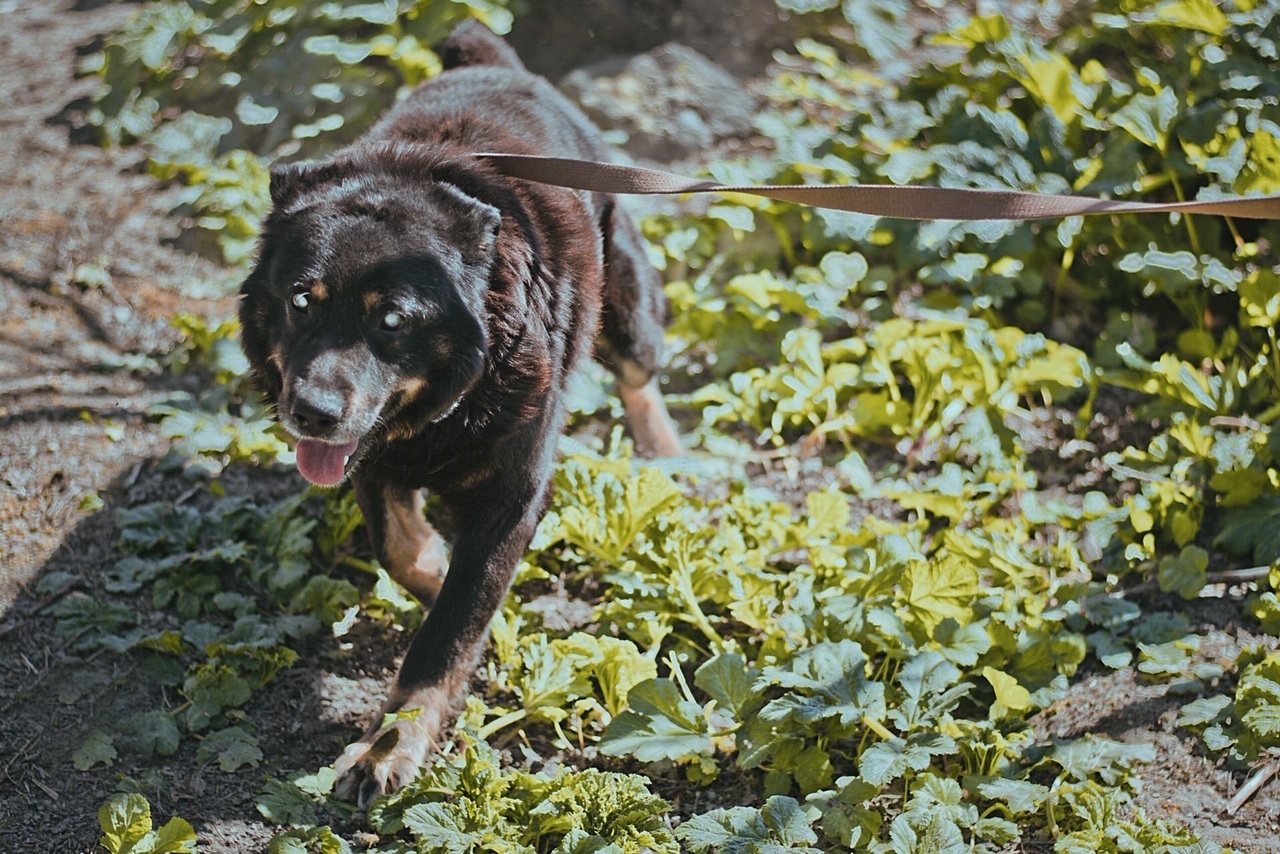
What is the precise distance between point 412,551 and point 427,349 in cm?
82

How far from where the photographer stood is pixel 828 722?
3271mm

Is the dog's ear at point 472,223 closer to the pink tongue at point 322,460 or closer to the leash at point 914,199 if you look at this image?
the leash at point 914,199

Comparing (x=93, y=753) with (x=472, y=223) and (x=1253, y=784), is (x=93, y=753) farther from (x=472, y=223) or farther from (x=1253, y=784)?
(x=1253, y=784)

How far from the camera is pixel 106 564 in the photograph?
12.7ft

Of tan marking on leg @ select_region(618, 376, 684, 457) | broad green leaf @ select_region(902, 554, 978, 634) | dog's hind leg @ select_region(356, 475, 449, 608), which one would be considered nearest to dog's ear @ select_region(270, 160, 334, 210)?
dog's hind leg @ select_region(356, 475, 449, 608)

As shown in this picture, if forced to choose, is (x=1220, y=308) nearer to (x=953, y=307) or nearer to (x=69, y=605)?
(x=953, y=307)

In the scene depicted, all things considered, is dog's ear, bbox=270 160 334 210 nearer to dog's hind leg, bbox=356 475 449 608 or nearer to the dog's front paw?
dog's hind leg, bbox=356 475 449 608

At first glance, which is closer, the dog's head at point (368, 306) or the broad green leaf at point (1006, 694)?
the dog's head at point (368, 306)

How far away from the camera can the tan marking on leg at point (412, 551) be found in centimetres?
356

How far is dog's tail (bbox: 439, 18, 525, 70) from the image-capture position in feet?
15.0

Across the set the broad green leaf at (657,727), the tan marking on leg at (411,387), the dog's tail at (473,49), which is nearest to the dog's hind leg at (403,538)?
the tan marking on leg at (411,387)

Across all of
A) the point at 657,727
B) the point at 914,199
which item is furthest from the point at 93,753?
the point at 914,199

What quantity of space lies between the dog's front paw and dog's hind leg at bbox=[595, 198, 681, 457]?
65.9 inches

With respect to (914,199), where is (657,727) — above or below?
below
